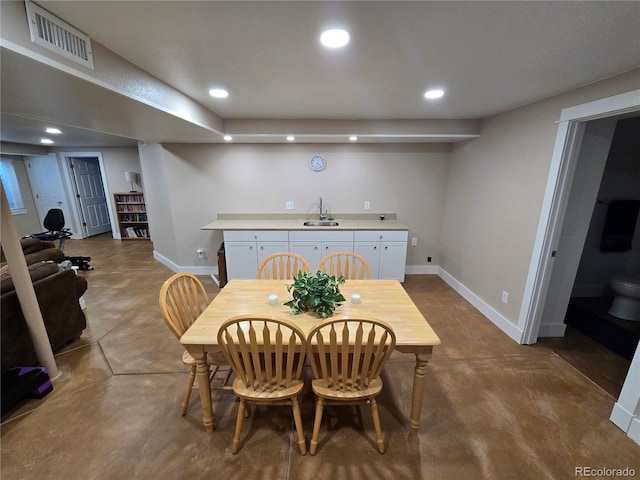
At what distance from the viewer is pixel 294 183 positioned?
13.0ft

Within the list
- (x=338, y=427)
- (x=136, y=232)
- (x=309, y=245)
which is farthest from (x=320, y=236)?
(x=136, y=232)

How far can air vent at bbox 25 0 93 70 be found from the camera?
1093 millimetres

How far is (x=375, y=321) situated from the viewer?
1.23 metres

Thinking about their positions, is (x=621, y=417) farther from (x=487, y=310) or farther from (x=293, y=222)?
(x=293, y=222)

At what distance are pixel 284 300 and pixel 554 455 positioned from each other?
1.86 m

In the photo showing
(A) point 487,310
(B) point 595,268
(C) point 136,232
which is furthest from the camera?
(C) point 136,232

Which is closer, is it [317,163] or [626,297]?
[626,297]

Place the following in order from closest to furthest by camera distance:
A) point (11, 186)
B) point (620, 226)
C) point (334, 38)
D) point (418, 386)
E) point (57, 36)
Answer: point (57, 36)
point (334, 38)
point (418, 386)
point (620, 226)
point (11, 186)

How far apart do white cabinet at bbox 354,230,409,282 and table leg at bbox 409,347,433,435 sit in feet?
7.16

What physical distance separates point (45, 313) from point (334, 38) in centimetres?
312

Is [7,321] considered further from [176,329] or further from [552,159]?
[552,159]

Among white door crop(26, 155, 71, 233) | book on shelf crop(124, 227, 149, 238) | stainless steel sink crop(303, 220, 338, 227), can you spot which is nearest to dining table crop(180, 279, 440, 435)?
stainless steel sink crop(303, 220, 338, 227)

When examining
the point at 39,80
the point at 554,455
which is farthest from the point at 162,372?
the point at 554,455

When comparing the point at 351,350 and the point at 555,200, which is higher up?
the point at 555,200
